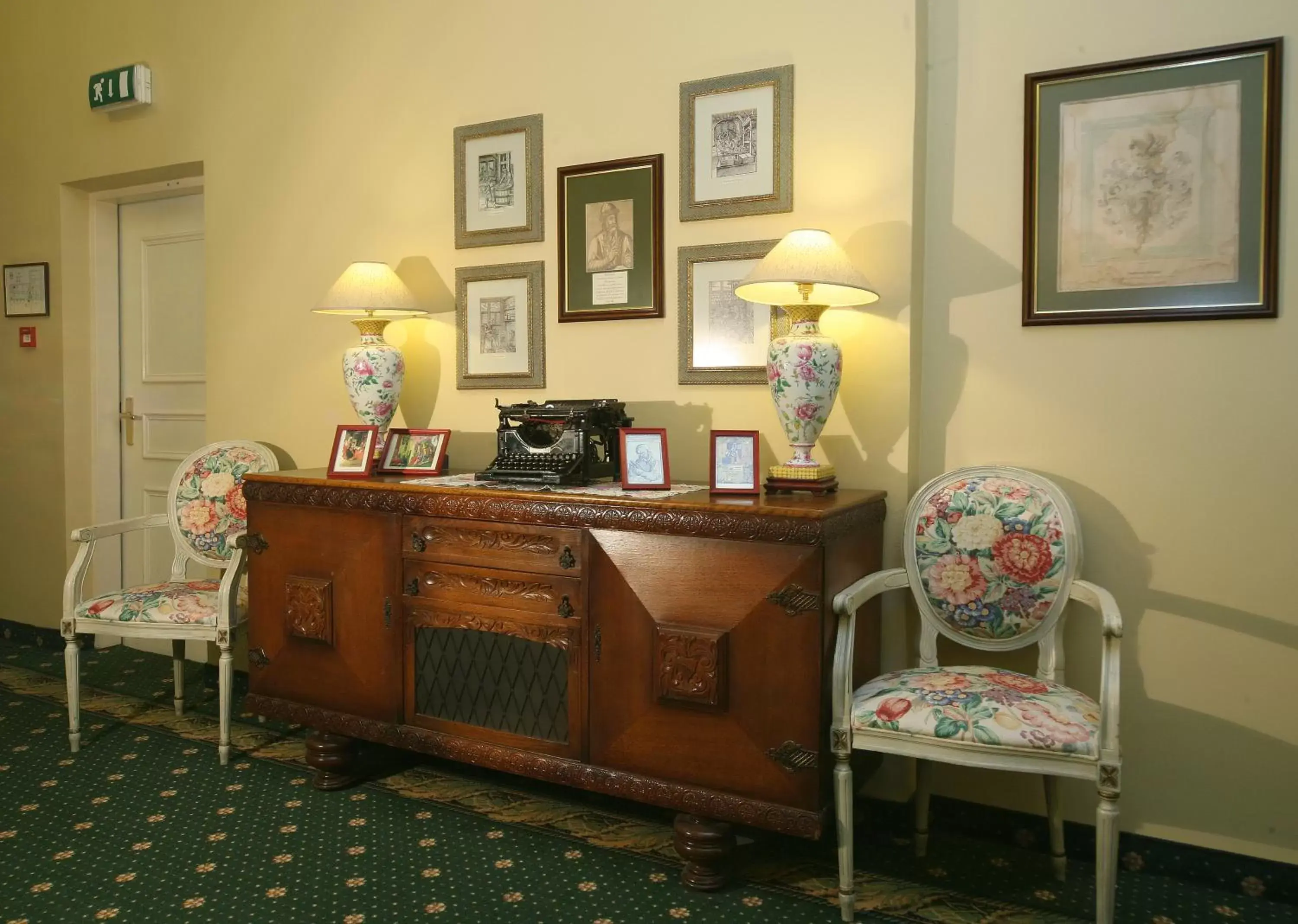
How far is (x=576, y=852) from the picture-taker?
8.30 ft

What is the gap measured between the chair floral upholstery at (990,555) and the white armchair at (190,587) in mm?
2245

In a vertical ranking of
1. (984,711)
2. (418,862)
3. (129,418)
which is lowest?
(418,862)

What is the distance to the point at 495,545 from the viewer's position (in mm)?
2627

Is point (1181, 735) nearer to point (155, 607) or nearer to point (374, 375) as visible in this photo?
point (374, 375)

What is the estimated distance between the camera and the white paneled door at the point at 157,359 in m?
4.32

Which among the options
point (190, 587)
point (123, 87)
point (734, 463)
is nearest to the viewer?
point (734, 463)

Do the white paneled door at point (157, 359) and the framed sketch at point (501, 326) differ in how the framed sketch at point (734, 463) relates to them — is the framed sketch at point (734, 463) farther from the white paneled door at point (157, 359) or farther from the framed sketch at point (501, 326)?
the white paneled door at point (157, 359)

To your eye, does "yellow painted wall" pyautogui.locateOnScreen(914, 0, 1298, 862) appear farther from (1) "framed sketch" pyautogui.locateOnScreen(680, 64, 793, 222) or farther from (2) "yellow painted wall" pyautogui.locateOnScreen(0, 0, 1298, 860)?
(1) "framed sketch" pyautogui.locateOnScreen(680, 64, 793, 222)

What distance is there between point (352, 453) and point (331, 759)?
0.96m

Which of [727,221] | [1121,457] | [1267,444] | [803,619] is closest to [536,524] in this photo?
[803,619]

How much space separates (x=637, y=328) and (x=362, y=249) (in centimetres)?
126

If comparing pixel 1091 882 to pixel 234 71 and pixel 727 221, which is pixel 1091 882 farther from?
A: pixel 234 71

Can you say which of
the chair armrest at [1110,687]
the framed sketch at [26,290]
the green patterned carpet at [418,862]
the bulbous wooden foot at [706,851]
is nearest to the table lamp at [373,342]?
the green patterned carpet at [418,862]

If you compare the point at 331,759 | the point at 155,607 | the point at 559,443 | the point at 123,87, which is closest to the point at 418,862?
the point at 331,759
